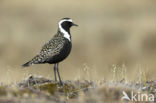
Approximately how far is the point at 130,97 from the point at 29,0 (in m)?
31.1

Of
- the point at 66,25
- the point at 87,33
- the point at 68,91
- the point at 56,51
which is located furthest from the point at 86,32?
the point at 68,91

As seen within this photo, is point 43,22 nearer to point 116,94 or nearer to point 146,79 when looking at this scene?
point 146,79

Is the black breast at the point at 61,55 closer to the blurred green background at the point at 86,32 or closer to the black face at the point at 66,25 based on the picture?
the black face at the point at 66,25

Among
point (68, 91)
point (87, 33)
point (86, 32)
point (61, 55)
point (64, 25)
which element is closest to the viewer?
point (68, 91)

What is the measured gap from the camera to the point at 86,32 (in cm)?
3256

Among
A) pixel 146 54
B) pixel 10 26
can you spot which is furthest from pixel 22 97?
pixel 10 26

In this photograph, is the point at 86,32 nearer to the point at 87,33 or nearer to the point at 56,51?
the point at 87,33

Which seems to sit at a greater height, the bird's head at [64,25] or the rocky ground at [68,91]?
the bird's head at [64,25]

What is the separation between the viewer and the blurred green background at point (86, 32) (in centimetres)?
2750

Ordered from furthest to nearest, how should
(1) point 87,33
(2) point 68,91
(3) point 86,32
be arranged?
1. (3) point 86,32
2. (1) point 87,33
3. (2) point 68,91

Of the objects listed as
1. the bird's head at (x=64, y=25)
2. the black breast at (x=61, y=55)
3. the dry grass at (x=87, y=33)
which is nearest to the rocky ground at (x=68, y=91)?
the black breast at (x=61, y=55)

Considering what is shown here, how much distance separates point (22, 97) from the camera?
8047 mm

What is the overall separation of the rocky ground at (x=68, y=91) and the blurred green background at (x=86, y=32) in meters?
13.0

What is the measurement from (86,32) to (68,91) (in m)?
22.4
